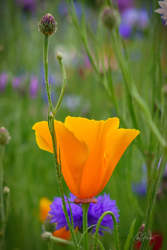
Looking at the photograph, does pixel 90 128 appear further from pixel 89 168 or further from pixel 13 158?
pixel 13 158

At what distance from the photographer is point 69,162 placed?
10.9 inches

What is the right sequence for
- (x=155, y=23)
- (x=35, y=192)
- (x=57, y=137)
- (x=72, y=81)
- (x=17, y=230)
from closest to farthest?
(x=57, y=137) < (x=155, y=23) < (x=17, y=230) < (x=35, y=192) < (x=72, y=81)

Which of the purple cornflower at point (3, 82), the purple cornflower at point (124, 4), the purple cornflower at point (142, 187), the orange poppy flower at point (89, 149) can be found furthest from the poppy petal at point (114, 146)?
the purple cornflower at point (124, 4)

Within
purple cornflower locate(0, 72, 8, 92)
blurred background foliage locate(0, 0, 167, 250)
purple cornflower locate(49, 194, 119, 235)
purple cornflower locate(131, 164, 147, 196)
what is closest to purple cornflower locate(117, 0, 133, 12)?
blurred background foliage locate(0, 0, 167, 250)

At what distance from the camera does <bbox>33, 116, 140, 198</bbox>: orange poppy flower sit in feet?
0.89

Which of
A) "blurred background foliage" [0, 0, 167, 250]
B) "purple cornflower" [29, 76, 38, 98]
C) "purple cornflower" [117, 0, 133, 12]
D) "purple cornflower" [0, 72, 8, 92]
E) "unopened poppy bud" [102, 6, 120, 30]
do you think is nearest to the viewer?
"unopened poppy bud" [102, 6, 120, 30]

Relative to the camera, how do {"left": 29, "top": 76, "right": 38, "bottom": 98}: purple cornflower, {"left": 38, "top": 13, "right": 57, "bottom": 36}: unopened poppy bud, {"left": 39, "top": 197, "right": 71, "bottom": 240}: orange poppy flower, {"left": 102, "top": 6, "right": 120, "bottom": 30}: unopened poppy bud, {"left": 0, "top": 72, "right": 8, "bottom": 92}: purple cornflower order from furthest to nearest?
1. {"left": 29, "top": 76, "right": 38, "bottom": 98}: purple cornflower
2. {"left": 0, "top": 72, "right": 8, "bottom": 92}: purple cornflower
3. {"left": 39, "top": 197, "right": 71, "bottom": 240}: orange poppy flower
4. {"left": 102, "top": 6, "right": 120, "bottom": 30}: unopened poppy bud
5. {"left": 38, "top": 13, "right": 57, "bottom": 36}: unopened poppy bud

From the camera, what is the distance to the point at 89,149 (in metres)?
0.28

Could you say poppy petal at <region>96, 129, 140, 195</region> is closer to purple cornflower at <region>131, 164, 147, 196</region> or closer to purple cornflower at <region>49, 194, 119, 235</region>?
purple cornflower at <region>49, 194, 119, 235</region>

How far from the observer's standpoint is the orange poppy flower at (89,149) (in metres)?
0.27

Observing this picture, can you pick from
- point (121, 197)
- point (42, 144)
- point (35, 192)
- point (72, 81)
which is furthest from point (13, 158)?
point (72, 81)

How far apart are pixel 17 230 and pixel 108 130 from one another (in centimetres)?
47

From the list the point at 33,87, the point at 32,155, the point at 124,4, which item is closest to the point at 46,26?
the point at 32,155

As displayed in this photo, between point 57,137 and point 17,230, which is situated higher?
point 57,137
